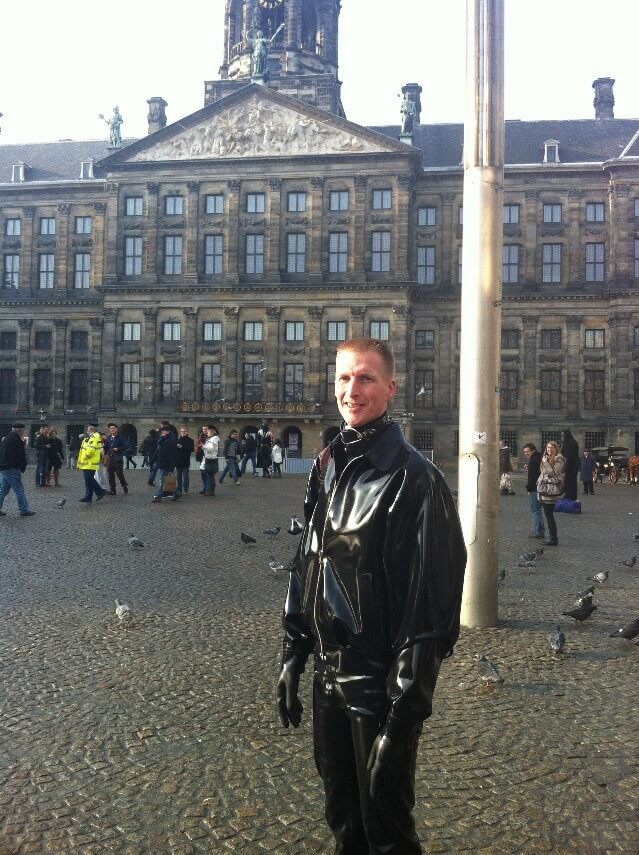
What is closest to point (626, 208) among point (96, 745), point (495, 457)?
point (495, 457)

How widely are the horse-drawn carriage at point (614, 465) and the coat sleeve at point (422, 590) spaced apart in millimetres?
32604

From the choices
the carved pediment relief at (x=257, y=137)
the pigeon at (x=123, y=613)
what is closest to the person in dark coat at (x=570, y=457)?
the pigeon at (x=123, y=613)

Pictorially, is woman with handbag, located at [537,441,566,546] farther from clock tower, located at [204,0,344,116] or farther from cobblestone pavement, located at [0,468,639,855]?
clock tower, located at [204,0,344,116]

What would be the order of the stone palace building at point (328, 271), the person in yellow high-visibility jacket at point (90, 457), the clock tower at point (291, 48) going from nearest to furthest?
the person in yellow high-visibility jacket at point (90, 457) → the stone palace building at point (328, 271) → the clock tower at point (291, 48)

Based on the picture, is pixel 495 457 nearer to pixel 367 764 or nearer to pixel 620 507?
pixel 367 764

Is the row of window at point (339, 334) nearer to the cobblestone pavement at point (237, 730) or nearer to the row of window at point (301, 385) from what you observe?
the row of window at point (301, 385)

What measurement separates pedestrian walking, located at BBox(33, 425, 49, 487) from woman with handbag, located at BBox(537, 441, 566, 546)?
1431 cm

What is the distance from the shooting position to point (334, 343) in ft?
154

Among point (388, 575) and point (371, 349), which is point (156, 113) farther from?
point (388, 575)

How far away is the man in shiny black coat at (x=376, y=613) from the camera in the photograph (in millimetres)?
2260

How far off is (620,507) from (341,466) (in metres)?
19.1

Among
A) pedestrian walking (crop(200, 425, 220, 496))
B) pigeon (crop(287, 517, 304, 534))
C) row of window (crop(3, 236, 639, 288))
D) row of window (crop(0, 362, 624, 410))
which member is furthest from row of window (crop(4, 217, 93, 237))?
pigeon (crop(287, 517, 304, 534))

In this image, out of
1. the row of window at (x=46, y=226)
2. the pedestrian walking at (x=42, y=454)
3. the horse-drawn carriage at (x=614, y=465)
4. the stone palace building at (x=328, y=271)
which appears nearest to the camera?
the pedestrian walking at (x=42, y=454)

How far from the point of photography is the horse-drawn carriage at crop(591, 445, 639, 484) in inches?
1291
